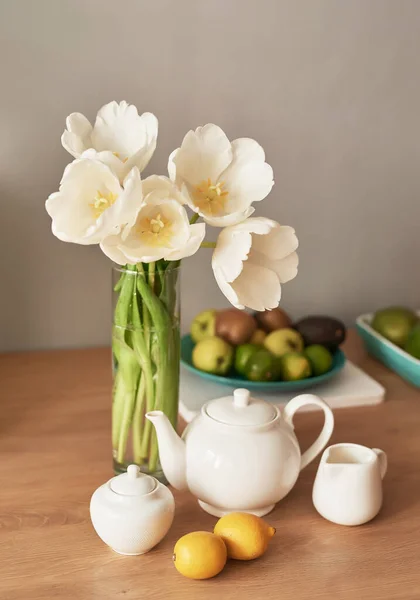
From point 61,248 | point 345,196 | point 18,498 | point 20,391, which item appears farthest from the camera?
point 345,196

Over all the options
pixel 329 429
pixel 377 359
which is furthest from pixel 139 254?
pixel 377 359

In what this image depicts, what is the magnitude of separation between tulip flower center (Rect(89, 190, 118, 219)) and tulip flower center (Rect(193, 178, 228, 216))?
0.10 metres

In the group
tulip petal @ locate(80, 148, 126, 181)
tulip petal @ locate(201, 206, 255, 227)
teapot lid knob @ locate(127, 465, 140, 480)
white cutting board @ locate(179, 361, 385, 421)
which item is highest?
tulip petal @ locate(80, 148, 126, 181)

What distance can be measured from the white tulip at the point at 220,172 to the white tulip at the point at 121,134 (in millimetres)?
44

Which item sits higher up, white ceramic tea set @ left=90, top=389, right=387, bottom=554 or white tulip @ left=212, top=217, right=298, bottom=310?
white tulip @ left=212, top=217, right=298, bottom=310

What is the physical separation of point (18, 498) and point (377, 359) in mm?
808

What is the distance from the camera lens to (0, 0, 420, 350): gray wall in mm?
1371

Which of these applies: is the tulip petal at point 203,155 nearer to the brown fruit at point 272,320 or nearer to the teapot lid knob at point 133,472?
the teapot lid knob at point 133,472

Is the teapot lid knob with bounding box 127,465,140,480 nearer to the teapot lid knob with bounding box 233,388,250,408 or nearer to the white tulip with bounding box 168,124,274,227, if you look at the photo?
the teapot lid knob with bounding box 233,388,250,408

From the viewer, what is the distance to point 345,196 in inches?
62.7

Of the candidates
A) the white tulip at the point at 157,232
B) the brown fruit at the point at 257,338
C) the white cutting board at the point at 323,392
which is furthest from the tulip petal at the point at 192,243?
the brown fruit at the point at 257,338

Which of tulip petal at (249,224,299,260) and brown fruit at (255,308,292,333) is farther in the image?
brown fruit at (255,308,292,333)

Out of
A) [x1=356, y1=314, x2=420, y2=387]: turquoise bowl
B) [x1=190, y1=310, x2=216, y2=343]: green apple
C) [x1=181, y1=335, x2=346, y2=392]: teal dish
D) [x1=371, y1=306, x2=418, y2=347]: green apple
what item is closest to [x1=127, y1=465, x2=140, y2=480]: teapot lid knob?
[x1=181, y1=335, x2=346, y2=392]: teal dish

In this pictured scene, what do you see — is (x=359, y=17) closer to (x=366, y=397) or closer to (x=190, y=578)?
(x=366, y=397)
